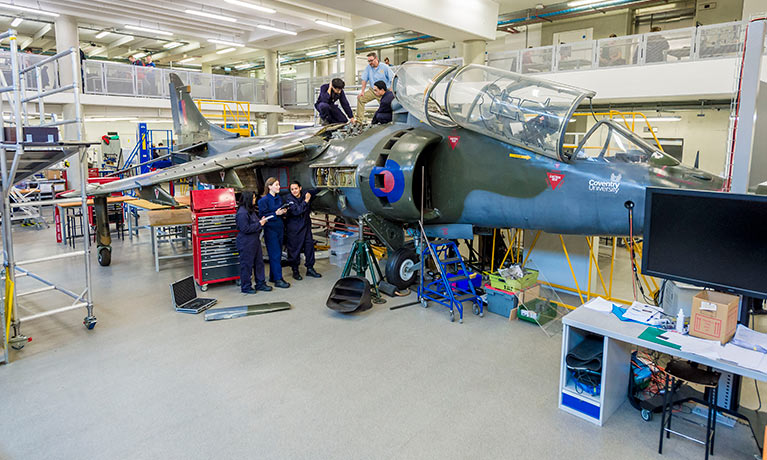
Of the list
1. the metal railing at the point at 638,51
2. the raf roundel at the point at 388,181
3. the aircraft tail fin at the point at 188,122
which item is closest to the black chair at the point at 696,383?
the raf roundel at the point at 388,181

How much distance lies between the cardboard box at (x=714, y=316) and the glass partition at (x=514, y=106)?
2.45m

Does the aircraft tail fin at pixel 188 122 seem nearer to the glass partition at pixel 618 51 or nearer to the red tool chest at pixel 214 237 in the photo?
the red tool chest at pixel 214 237

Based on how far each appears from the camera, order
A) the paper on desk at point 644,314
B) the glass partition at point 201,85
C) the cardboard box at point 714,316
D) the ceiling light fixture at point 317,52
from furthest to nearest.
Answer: the ceiling light fixture at point 317,52 < the glass partition at point 201,85 < the paper on desk at point 644,314 < the cardboard box at point 714,316

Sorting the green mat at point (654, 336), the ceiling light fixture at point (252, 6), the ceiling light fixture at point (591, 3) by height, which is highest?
the ceiling light fixture at point (591, 3)

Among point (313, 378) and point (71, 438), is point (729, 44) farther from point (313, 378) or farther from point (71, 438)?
point (71, 438)

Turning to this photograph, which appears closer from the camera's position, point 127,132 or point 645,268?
point 645,268

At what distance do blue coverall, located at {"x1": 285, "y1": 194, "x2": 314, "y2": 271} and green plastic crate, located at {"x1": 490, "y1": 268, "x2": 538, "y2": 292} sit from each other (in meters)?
3.50

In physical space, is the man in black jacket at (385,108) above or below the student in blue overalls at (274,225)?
above

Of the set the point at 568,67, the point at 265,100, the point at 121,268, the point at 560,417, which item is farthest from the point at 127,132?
the point at 560,417

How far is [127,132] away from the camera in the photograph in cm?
3319

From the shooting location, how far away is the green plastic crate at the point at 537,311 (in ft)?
20.4

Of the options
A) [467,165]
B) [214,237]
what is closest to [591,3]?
[467,165]

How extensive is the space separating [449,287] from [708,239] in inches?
134

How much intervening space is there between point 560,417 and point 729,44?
11.0 metres
